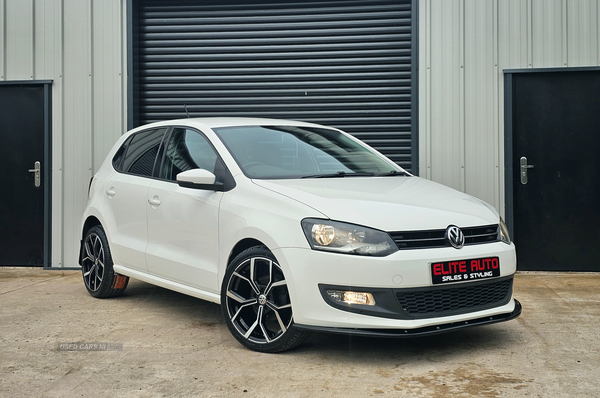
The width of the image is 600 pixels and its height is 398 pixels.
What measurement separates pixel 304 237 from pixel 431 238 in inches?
29.9

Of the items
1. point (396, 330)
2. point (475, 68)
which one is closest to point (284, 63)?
point (475, 68)

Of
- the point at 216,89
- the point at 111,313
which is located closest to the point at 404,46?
the point at 216,89

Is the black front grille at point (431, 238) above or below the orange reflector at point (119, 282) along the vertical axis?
above

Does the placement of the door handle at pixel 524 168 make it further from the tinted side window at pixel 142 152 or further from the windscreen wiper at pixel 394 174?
the tinted side window at pixel 142 152

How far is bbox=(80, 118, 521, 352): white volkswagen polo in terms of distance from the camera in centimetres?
390

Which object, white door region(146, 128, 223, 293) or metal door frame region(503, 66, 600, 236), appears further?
metal door frame region(503, 66, 600, 236)

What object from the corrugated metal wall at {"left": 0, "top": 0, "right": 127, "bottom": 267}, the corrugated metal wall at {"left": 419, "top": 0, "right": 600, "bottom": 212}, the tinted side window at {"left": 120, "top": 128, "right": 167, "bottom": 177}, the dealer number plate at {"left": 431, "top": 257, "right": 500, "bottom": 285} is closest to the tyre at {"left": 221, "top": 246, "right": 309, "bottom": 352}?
the dealer number plate at {"left": 431, "top": 257, "right": 500, "bottom": 285}

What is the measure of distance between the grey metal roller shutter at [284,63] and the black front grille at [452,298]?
399 centimetres

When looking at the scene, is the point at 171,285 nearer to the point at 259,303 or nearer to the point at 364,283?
the point at 259,303

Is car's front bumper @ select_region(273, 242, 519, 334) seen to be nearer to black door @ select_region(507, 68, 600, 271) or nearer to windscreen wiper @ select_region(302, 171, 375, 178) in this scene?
windscreen wiper @ select_region(302, 171, 375, 178)

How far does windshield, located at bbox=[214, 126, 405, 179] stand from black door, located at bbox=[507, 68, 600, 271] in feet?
9.68

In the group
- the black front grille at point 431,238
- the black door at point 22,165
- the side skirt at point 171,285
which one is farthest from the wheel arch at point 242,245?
the black door at point 22,165

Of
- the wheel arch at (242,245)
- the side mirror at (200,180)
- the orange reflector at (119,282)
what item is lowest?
the orange reflector at (119,282)

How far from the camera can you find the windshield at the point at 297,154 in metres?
4.83
